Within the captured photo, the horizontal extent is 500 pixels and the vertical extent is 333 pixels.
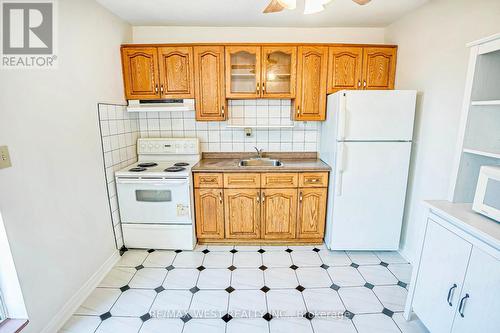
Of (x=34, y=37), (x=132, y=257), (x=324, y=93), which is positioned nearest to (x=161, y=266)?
(x=132, y=257)

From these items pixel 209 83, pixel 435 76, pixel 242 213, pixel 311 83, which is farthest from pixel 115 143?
pixel 435 76

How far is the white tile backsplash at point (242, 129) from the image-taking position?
3.04m

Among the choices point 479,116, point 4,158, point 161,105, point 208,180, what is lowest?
point 208,180

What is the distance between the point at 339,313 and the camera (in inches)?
72.3

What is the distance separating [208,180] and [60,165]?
4.12 ft

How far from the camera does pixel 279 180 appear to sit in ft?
8.56

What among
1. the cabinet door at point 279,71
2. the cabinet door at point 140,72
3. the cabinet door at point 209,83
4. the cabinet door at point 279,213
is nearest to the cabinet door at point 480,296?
the cabinet door at point 279,213

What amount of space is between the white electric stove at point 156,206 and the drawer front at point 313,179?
1.17 m

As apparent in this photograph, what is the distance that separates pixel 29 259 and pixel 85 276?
1.99 ft

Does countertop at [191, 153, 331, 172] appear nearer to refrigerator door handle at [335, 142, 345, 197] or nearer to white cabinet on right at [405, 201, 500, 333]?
refrigerator door handle at [335, 142, 345, 197]

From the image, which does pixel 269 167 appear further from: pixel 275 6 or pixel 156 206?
pixel 275 6

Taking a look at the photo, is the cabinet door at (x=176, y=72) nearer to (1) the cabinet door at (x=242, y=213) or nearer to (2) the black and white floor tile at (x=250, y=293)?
(1) the cabinet door at (x=242, y=213)

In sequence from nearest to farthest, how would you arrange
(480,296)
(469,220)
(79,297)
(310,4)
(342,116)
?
(480,296), (469,220), (310,4), (79,297), (342,116)

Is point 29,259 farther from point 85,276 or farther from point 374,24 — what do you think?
point 374,24
